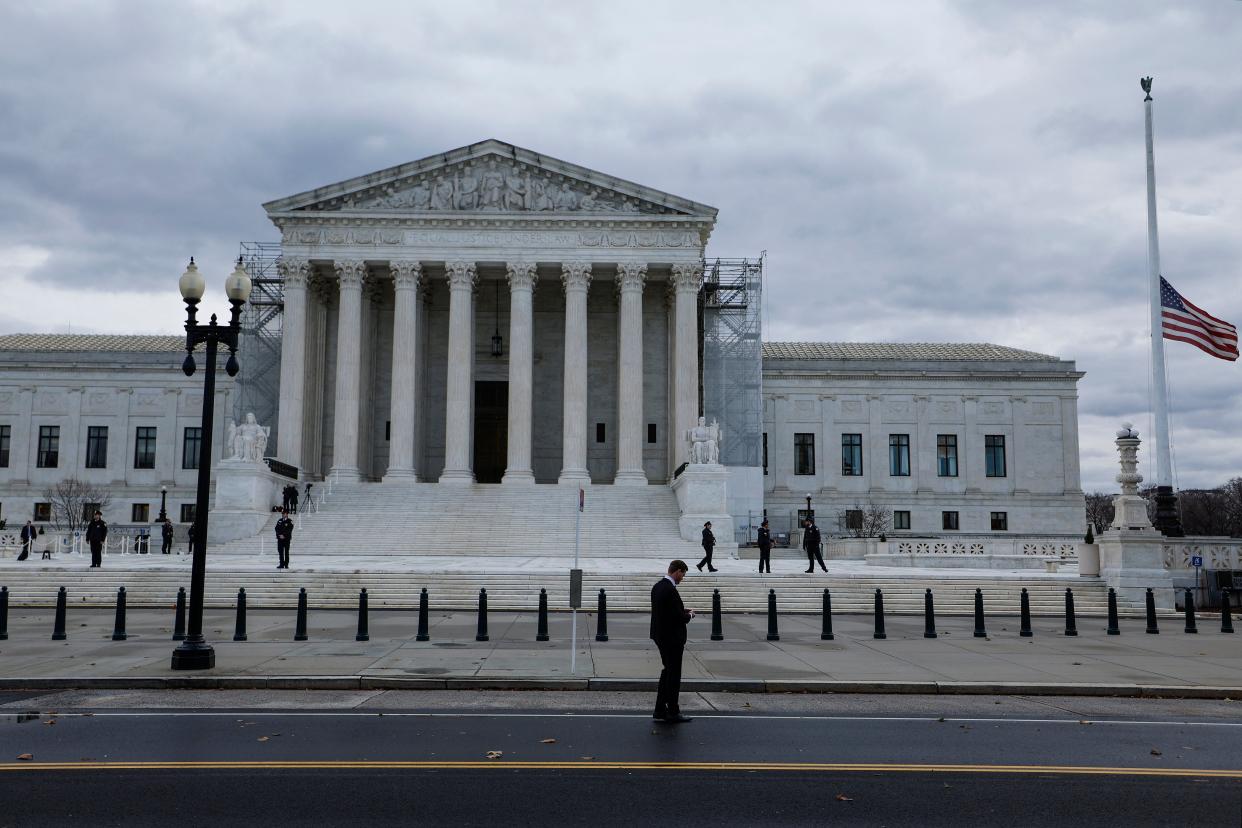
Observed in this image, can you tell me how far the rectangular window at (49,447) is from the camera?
68.6 metres

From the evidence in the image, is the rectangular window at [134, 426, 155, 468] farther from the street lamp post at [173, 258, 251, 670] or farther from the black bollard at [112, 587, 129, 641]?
the street lamp post at [173, 258, 251, 670]

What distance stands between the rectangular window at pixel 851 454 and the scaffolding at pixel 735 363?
9953 mm

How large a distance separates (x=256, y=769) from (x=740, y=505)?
5146cm

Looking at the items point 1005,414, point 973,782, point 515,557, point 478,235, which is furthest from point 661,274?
point 973,782


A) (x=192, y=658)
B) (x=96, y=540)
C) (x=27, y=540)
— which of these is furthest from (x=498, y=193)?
(x=192, y=658)

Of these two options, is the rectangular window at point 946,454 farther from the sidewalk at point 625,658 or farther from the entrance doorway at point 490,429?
the sidewalk at point 625,658

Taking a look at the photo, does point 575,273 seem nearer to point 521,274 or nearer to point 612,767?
point 521,274

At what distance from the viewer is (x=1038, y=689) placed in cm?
1477

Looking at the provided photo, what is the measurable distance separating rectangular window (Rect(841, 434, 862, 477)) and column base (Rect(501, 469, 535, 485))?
24.8 metres

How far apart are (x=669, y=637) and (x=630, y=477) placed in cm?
4260

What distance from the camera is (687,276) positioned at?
56500 millimetres

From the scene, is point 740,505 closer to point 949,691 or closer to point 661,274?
point 661,274

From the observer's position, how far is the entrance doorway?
64.2m

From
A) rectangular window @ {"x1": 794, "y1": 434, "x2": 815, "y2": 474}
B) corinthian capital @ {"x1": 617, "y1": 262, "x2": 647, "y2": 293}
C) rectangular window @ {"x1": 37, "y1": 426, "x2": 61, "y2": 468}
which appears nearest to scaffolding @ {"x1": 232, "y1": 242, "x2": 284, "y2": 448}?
rectangular window @ {"x1": 37, "y1": 426, "x2": 61, "y2": 468}
